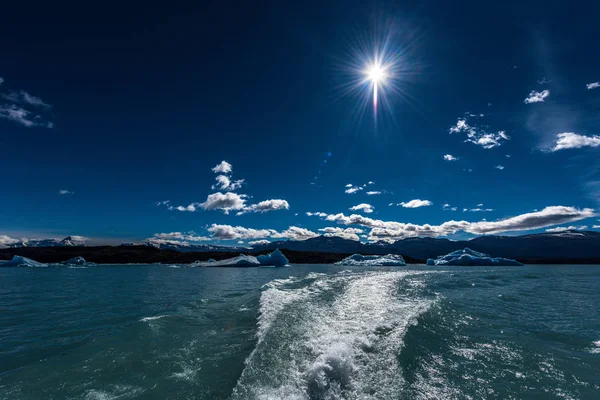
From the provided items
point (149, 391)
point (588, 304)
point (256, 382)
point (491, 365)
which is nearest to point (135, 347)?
point (149, 391)

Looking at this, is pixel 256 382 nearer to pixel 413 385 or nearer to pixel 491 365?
pixel 413 385

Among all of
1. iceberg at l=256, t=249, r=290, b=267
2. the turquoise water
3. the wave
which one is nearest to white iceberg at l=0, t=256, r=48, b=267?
iceberg at l=256, t=249, r=290, b=267

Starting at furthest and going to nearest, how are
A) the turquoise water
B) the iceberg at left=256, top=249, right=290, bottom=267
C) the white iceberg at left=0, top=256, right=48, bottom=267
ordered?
the white iceberg at left=0, top=256, right=48, bottom=267 < the iceberg at left=256, top=249, right=290, bottom=267 < the turquoise water

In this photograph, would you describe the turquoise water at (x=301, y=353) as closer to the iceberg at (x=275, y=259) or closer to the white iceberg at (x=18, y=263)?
the iceberg at (x=275, y=259)

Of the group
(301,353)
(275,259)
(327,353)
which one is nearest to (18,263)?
(275,259)

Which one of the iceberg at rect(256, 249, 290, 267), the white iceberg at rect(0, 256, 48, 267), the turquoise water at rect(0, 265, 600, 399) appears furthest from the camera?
the white iceberg at rect(0, 256, 48, 267)

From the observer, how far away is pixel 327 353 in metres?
8.12

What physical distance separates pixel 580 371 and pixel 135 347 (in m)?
13.0

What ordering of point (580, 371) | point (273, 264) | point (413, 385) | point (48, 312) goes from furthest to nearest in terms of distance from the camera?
point (273, 264) → point (48, 312) → point (580, 371) → point (413, 385)

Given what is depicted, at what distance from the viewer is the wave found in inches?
255

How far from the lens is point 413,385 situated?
668cm

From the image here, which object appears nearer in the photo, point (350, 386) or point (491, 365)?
point (350, 386)

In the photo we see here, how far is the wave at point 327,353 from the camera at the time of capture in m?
6.46

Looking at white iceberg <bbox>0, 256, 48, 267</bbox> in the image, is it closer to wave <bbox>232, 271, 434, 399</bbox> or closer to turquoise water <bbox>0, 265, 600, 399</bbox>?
turquoise water <bbox>0, 265, 600, 399</bbox>
